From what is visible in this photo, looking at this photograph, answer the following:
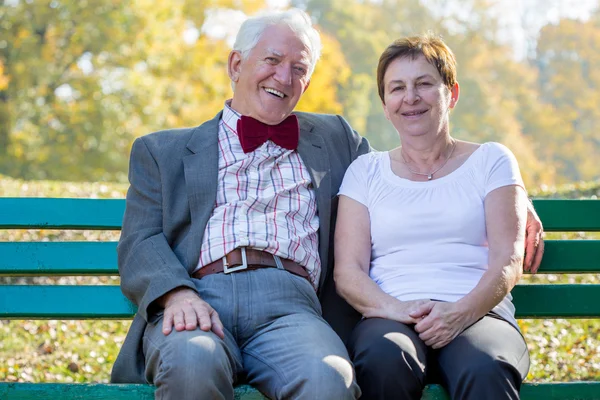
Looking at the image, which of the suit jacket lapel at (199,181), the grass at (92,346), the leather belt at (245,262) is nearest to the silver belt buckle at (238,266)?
the leather belt at (245,262)

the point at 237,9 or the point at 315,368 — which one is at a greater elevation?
the point at 237,9

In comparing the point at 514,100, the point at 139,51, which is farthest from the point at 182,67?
the point at 514,100

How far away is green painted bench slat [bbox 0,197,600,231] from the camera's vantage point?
3.54 metres

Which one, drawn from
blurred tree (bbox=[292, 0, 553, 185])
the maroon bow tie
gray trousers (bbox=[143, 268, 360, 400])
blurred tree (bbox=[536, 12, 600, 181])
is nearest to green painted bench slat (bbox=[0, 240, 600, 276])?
gray trousers (bbox=[143, 268, 360, 400])

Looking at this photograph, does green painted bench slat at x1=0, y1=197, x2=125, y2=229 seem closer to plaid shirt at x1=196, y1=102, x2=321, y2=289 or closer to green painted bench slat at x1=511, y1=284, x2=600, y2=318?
plaid shirt at x1=196, y1=102, x2=321, y2=289

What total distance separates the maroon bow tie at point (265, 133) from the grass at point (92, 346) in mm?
2421

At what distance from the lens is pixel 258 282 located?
307 cm

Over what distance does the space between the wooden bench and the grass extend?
159cm

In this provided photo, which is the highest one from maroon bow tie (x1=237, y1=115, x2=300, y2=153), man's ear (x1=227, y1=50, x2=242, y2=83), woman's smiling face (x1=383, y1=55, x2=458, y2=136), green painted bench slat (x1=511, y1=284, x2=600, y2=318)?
man's ear (x1=227, y1=50, x2=242, y2=83)

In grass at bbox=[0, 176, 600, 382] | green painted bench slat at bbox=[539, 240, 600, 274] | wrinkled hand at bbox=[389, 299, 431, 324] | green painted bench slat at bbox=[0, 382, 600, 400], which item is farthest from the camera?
grass at bbox=[0, 176, 600, 382]

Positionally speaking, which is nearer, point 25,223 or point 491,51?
point 25,223

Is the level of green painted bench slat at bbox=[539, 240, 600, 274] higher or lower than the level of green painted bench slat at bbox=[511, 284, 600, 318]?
higher

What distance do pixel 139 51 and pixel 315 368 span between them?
1593 cm

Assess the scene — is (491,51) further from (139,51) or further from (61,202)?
(61,202)
